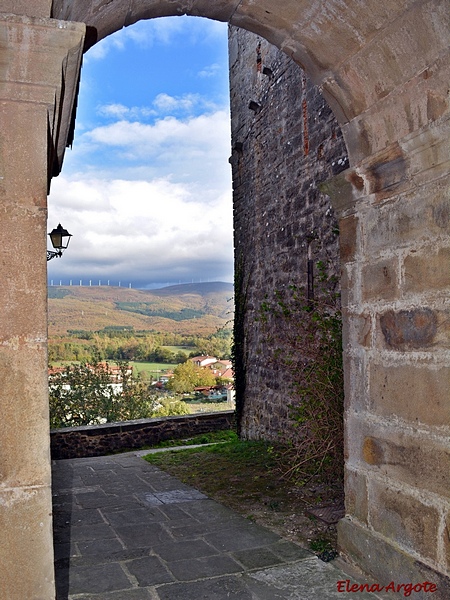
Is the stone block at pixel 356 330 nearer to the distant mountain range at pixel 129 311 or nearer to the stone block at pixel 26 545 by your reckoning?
the stone block at pixel 26 545

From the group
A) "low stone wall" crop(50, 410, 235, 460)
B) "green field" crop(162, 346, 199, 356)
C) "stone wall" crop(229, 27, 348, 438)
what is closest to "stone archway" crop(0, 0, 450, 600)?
"stone wall" crop(229, 27, 348, 438)

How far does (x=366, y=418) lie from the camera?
311cm

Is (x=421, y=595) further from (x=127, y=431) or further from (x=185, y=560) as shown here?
(x=127, y=431)

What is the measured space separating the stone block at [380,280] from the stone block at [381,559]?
1.30m

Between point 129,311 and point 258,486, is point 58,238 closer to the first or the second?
point 258,486

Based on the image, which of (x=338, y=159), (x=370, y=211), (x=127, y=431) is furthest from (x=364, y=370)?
(x=127, y=431)

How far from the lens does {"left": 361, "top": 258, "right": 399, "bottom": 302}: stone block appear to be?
2.94m

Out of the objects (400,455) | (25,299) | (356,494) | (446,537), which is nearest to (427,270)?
(400,455)

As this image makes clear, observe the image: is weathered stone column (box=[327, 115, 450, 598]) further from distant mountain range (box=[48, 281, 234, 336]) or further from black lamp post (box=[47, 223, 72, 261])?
distant mountain range (box=[48, 281, 234, 336])

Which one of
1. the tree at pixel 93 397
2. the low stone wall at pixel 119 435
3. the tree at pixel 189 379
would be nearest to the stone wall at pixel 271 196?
the low stone wall at pixel 119 435

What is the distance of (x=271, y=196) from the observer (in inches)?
299

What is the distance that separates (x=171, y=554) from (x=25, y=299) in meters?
2.22

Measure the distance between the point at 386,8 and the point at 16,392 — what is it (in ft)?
7.99

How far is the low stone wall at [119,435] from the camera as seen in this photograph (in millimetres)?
7684
